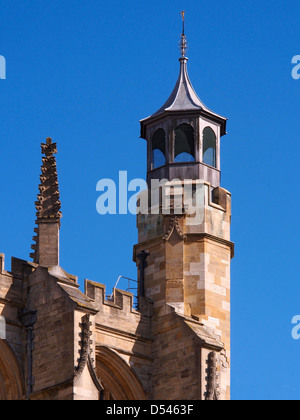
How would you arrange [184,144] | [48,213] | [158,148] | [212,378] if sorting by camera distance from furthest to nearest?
[158,148]
[184,144]
[212,378]
[48,213]

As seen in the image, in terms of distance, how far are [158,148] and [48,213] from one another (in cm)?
865

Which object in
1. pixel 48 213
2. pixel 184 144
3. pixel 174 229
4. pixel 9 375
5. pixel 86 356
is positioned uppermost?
pixel 184 144

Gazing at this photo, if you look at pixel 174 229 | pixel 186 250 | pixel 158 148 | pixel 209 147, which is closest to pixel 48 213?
pixel 174 229

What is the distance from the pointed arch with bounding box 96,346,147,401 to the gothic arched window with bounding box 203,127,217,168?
9.13 m

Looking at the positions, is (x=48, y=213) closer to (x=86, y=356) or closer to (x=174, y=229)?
(x=86, y=356)

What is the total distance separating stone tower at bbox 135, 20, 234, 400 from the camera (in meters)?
64.1

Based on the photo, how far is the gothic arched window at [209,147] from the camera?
69.1 metres

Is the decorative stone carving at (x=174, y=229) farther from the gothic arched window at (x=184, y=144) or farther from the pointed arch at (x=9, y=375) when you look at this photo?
the pointed arch at (x=9, y=375)

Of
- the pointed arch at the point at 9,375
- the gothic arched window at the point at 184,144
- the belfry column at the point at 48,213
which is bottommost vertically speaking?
the pointed arch at the point at 9,375

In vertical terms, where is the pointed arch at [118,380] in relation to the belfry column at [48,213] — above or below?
below

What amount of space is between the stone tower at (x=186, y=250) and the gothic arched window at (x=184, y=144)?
0.12 ft

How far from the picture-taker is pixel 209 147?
69438 millimetres

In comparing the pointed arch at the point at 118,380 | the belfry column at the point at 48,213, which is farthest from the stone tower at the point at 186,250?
the belfry column at the point at 48,213
